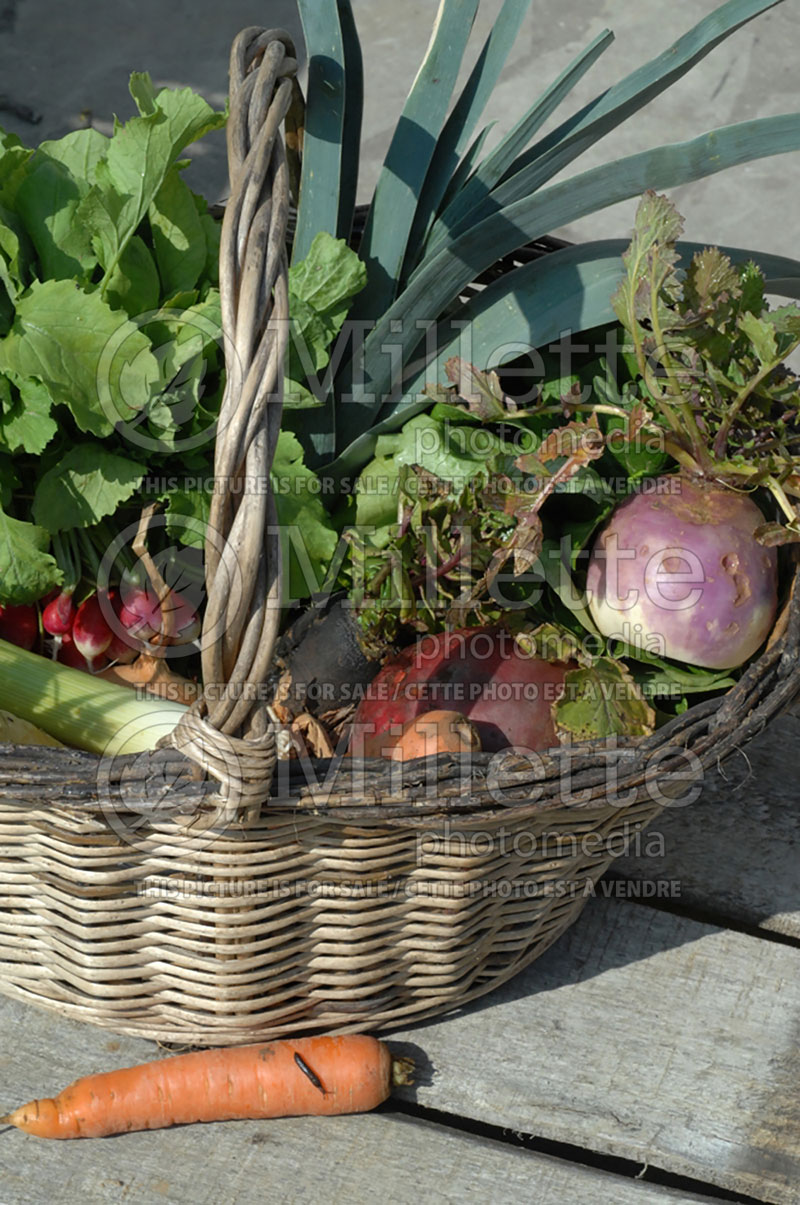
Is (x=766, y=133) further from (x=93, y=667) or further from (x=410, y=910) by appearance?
(x=93, y=667)

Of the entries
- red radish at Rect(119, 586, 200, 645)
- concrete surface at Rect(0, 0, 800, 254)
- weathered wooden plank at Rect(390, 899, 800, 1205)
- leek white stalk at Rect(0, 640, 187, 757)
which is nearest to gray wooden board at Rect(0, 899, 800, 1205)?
weathered wooden plank at Rect(390, 899, 800, 1205)

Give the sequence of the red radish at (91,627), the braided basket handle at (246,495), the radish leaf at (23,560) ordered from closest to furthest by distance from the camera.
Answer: the braided basket handle at (246,495) → the radish leaf at (23,560) → the red radish at (91,627)

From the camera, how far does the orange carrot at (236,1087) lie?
0.88m

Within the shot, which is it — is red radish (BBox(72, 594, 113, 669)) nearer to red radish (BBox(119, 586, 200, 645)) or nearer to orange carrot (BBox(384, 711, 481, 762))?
red radish (BBox(119, 586, 200, 645))

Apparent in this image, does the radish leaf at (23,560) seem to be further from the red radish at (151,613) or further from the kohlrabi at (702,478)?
the kohlrabi at (702,478)

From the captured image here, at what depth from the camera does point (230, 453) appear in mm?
651

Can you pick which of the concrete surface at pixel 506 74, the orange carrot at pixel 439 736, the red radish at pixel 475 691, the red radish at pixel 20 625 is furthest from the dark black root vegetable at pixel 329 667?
the concrete surface at pixel 506 74

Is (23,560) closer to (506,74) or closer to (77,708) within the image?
(77,708)

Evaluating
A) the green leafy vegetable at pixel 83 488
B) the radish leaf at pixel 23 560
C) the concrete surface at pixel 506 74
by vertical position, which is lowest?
the radish leaf at pixel 23 560

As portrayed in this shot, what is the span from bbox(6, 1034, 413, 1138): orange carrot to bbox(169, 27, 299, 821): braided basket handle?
11.8 inches

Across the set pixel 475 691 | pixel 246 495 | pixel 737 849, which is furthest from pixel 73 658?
pixel 737 849

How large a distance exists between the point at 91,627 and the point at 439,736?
1.25 feet

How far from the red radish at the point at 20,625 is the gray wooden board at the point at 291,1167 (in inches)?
14.7

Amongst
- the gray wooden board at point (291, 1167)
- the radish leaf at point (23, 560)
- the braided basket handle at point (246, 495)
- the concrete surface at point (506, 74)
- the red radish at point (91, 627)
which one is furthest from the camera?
the concrete surface at point (506, 74)
